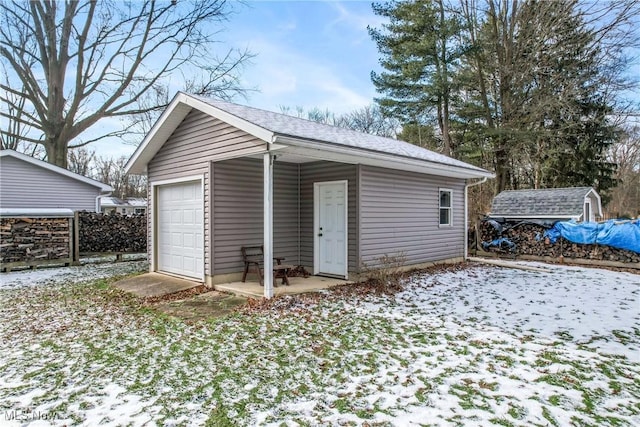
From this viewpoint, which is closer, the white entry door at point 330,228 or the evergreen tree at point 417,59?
the white entry door at point 330,228

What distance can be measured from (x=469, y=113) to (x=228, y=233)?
53.1 feet

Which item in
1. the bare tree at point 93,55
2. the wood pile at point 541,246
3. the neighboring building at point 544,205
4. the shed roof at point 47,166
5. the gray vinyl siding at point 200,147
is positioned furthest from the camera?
the bare tree at point 93,55

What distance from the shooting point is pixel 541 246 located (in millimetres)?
11930

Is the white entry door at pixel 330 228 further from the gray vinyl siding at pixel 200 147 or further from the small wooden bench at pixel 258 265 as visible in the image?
the gray vinyl siding at pixel 200 147

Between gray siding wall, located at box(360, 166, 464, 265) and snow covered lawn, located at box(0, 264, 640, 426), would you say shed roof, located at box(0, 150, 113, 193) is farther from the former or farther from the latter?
gray siding wall, located at box(360, 166, 464, 265)

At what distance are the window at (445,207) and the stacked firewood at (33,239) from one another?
10727mm

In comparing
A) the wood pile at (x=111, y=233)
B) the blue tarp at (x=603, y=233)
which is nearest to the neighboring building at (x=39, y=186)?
the wood pile at (x=111, y=233)

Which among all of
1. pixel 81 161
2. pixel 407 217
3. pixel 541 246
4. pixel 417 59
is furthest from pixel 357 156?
pixel 81 161

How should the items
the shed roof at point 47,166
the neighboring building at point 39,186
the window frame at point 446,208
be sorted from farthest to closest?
the neighboring building at point 39,186
the shed roof at point 47,166
the window frame at point 446,208

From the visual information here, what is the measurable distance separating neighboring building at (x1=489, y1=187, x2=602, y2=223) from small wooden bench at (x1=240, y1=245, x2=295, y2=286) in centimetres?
907

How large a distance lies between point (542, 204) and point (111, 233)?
51.8 feet

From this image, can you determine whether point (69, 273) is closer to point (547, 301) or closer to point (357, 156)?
point (357, 156)

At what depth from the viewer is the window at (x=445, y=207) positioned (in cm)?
1064

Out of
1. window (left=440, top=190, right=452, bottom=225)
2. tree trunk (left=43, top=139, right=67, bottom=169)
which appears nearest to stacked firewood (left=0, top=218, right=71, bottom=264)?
tree trunk (left=43, top=139, right=67, bottom=169)
